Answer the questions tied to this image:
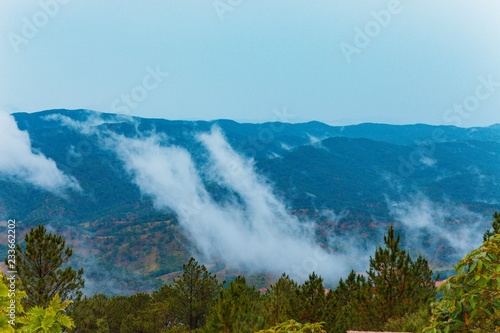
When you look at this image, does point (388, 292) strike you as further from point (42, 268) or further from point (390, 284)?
point (42, 268)

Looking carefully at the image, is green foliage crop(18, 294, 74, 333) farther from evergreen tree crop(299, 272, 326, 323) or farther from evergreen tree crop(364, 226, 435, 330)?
evergreen tree crop(364, 226, 435, 330)

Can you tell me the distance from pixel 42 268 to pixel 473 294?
2676 cm

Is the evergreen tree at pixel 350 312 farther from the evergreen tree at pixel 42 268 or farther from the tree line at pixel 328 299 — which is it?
the evergreen tree at pixel 42 268

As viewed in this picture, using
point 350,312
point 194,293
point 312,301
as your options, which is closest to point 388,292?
point 350,312

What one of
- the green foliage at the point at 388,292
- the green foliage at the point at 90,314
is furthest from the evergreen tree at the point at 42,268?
the green foliage at the point at 388,292

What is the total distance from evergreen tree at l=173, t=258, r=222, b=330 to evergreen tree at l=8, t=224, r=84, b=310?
2479 cm

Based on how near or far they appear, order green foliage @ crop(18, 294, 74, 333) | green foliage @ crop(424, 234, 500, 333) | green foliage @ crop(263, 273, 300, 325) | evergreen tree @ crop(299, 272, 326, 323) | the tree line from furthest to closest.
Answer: green foliage @ crop(263, 273, 300, 325) → evergreen tree @ crop(299, 272, 326, 323) → green foliage @ crop(18, 294, 74, 333) → the tree line → green foliage @ crop(424, 234, 500, 333)

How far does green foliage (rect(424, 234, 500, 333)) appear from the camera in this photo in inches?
189

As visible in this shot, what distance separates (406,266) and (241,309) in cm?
1144

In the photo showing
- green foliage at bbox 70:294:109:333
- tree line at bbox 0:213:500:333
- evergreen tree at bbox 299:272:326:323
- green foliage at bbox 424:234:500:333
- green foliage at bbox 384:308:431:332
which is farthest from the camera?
green foliage at bbox 70:294:109:333

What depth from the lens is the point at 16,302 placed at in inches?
372

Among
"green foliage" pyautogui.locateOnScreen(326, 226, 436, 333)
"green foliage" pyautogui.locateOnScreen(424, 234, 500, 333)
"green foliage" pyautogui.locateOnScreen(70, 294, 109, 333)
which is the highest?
"green foliage" pyautogui.locateOnScreen(326, 226, 436, 333)

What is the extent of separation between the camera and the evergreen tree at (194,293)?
50906 millimetres

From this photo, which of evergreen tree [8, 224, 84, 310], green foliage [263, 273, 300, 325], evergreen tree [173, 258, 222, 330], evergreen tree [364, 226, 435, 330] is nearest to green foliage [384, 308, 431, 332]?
evergreen tree [364, 226, 435, 330]
